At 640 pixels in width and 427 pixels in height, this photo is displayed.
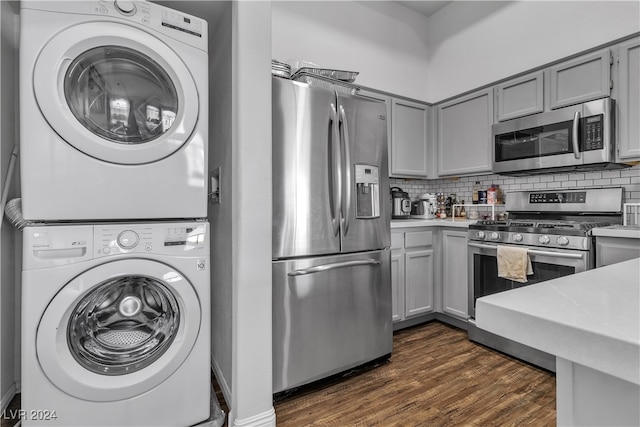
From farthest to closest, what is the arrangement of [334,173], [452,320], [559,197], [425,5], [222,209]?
[425,5]
[452,320]
[559,197]
[334,173]
[222,209]

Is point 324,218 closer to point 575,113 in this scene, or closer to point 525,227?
point 525,227

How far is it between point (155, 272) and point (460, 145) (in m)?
2.87

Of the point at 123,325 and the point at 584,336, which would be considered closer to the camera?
the point at 584,336

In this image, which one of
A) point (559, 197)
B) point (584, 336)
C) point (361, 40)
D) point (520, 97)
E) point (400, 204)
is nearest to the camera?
point (584, 336)

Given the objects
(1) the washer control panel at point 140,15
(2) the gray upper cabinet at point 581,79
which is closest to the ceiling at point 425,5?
(2) the gray upper cabinet at point 581,79

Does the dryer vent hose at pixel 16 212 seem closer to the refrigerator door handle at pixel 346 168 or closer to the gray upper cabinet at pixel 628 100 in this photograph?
the refrigerator door handle at pixel 346 168

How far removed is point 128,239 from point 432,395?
1.76 m

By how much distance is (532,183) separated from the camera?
9.37 ft

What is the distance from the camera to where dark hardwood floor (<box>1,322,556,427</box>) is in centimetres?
162

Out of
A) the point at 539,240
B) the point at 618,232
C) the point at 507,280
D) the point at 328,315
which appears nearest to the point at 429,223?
the point at 507,280

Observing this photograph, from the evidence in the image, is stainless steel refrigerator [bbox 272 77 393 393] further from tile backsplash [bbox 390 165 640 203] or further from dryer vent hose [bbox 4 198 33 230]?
tile backsplash [bbox 390 165 640 203]

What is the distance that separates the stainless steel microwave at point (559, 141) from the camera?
2211 millimetres

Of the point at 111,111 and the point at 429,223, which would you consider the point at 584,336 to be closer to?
the point at 111,111

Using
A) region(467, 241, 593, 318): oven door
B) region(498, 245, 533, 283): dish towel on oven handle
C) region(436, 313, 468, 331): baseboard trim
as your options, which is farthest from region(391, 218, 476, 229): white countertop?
region(436, 313, 468, 331): baseboard trim
